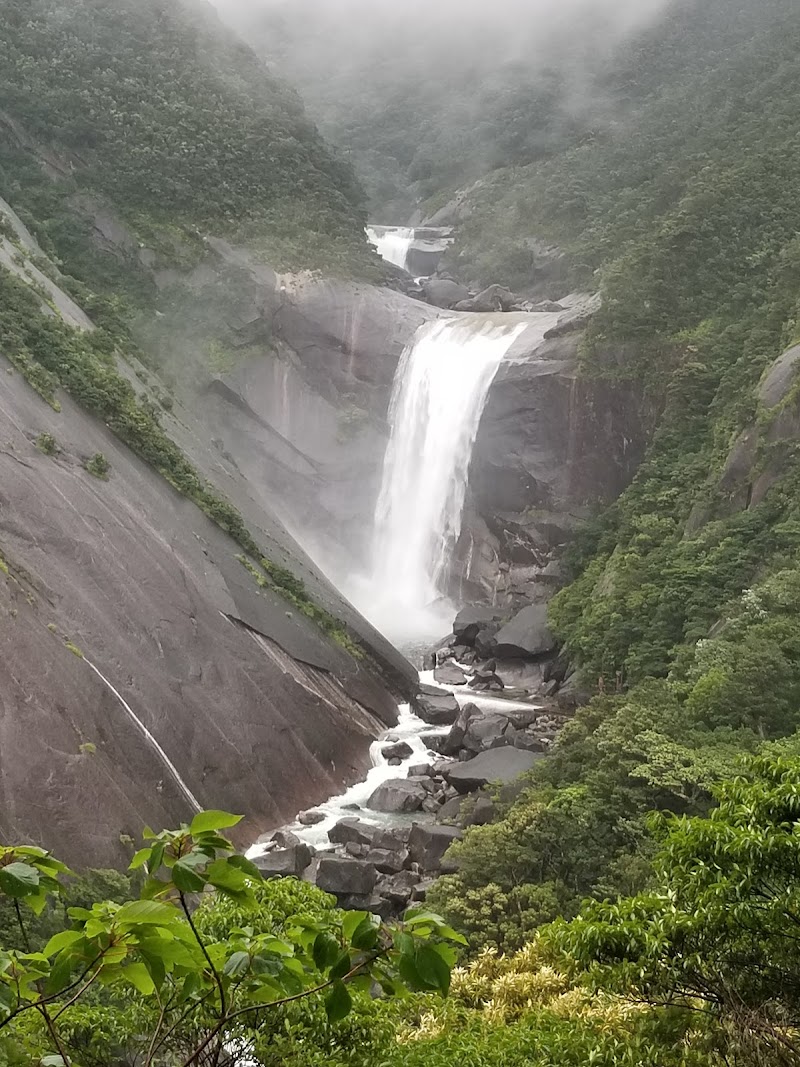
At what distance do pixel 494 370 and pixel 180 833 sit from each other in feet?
101

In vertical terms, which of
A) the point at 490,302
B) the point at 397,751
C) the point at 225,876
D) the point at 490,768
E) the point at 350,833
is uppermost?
the point at 490,302

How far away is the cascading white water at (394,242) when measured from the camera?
50219 mm

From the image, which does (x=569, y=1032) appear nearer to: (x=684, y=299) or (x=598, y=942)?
(x=598, y=942)

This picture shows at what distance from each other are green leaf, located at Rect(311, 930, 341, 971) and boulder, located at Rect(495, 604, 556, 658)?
2254cm

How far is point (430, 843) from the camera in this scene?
45.6 feet

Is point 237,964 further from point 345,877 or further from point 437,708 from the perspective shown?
point 437,708

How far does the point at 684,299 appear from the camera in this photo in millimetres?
30719

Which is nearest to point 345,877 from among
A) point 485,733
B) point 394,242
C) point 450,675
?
point 485,733

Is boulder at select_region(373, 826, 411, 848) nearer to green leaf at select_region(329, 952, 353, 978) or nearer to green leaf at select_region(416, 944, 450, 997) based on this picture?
green leaf at select_region(329, 952, 353, 978)

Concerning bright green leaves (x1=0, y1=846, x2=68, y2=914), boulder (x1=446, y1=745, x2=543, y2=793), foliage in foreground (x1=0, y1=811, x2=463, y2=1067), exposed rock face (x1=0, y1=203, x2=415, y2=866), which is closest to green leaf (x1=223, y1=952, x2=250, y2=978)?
foliage in foreground (x1=0, y1=811, x2=463, y2=1067)

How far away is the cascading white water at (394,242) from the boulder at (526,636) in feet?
97.8

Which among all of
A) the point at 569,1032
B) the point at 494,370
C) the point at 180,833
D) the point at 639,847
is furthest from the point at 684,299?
the point at 180,833

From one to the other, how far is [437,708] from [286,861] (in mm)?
8470

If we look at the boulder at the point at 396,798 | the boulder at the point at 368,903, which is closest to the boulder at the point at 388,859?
the boulder at the point at 368,903
